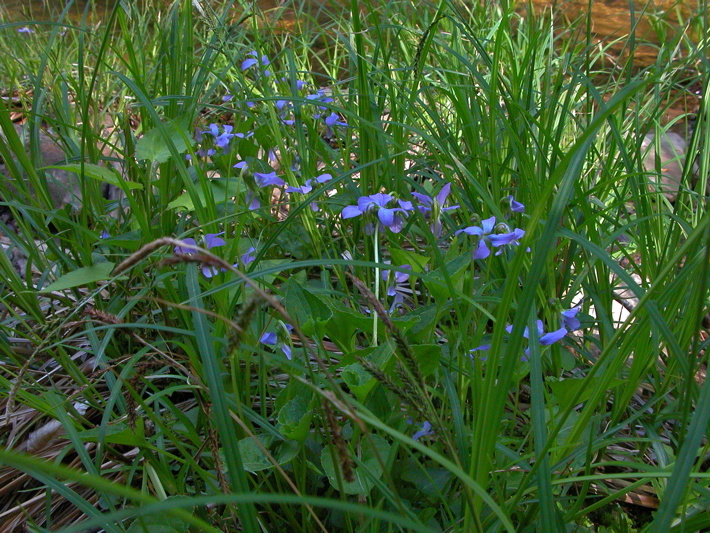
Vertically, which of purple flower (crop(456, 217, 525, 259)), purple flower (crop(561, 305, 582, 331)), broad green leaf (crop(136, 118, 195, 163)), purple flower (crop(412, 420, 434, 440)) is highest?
broad green leaf (crop(136, 118, 195, 163))

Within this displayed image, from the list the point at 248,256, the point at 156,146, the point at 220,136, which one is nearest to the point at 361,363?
the point at 248,256

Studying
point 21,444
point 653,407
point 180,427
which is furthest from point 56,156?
point 653,407

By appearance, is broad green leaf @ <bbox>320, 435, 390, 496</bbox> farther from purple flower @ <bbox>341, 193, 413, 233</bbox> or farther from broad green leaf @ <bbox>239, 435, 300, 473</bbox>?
purple flower @ <bbox>341, 193, 413, 233</bbox>

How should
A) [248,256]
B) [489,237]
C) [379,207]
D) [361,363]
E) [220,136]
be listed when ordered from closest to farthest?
1. [361,363]
2. [489,237]
3. [379,207]
4. [248,256]
5. [220,136]

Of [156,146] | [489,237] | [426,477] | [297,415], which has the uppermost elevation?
[156,146]

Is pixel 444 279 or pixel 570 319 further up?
pixel 444 279

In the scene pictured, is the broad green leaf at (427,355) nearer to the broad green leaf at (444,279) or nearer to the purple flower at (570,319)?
the broad green leaf at (444,279)

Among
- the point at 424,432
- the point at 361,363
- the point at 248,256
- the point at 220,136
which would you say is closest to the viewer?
the point at 361,363

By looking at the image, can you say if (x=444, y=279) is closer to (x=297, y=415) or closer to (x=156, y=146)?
(x=297, y=415)

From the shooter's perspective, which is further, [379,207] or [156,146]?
[156,146]

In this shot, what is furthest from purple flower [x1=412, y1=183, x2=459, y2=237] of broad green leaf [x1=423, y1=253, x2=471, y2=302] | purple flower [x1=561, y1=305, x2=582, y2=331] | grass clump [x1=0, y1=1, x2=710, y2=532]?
purple flower [x1=561, y1=305, x2=582, y2=331]

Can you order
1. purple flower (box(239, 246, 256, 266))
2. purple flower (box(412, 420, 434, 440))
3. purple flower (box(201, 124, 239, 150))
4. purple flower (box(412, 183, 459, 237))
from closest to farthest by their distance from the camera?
purple flower (box(412, 420, 434, 440))
purple flower (box(412, 183, 459, 237))
purple flower (box(239, 246, 256, 266))
purple flower (box(201, 124, 239, 150))
